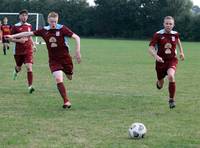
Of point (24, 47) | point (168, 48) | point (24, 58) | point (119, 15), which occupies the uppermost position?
point (168, 48)

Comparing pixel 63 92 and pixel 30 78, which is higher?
pixel 63 92

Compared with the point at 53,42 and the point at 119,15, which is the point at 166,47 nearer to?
the point at 53,42

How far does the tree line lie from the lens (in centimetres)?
7012

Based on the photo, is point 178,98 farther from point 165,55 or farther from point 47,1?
point 47,1

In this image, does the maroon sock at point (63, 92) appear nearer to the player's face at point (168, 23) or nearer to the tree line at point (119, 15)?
the player's face at point (168, 23)

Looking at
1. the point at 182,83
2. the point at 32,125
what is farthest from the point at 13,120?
the point at 182,83

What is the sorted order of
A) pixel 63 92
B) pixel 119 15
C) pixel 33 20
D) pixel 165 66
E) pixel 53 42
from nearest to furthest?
1. pixel 63 92
2. pixel 53 42
3. pixel 165 66
4. pixel 33 20
5. pixel 119 15

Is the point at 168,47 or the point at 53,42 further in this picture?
the point at 168,47

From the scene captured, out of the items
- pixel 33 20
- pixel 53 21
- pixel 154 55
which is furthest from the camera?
pixel 33 20

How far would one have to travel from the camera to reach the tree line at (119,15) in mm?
70125

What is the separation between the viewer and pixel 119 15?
73.8m

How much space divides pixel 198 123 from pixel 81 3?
71056mm

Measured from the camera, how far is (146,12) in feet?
240

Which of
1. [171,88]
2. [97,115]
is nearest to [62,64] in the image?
[97,115]
